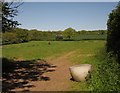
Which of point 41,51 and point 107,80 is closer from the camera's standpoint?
point 107,80

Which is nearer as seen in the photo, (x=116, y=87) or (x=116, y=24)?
(x=116, y=87)

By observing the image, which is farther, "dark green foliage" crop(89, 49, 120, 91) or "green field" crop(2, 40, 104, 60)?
"green field" crop(2, 40, 104, 60)

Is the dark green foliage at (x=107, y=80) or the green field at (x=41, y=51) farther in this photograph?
the green field at (x=41, y=51)

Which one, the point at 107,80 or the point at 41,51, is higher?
the point at 107,80

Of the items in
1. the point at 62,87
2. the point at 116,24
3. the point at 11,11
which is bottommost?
the point at 62,87

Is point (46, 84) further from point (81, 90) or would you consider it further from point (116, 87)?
point (116, 87)

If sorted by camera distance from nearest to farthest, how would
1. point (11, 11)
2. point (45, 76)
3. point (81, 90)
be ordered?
point (81, 90), point (45, 76), point (11, 11)

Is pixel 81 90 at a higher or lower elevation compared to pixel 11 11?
lower

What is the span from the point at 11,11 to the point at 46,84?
9168mm

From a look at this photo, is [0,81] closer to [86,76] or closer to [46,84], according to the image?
[46,84]

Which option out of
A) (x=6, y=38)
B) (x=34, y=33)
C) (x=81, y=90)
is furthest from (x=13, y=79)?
(x=34, y=33)

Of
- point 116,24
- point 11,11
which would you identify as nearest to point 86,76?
point 116,24

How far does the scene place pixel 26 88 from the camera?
11.3 meters

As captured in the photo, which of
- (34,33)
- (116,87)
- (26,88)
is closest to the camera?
(116,87)
